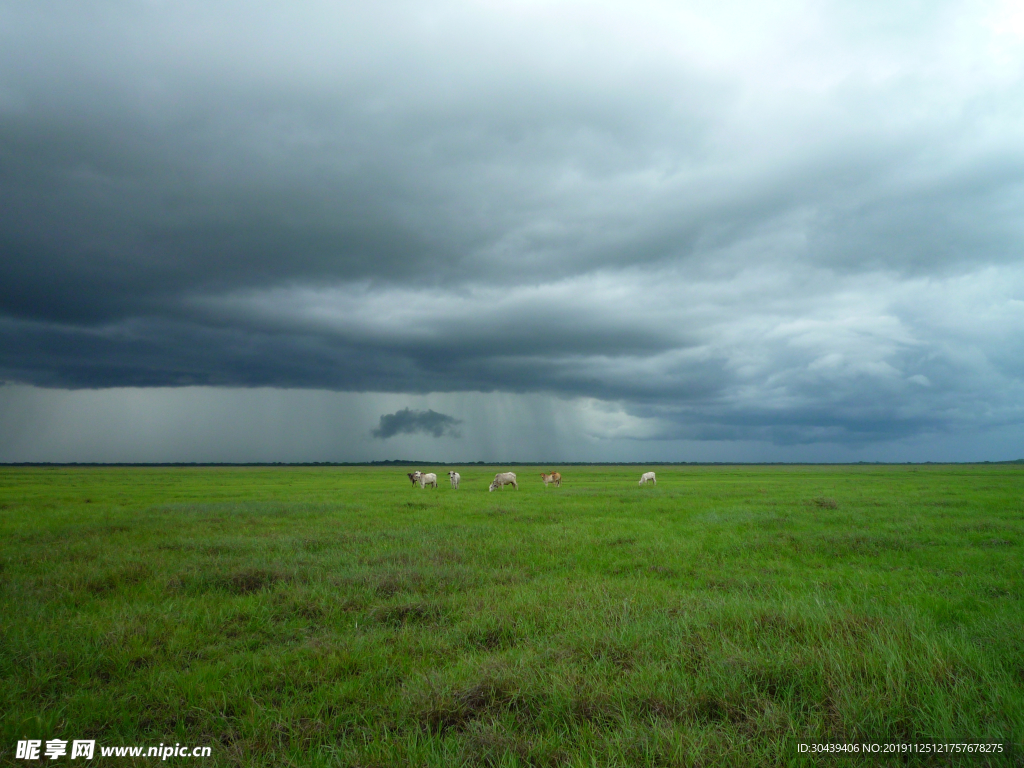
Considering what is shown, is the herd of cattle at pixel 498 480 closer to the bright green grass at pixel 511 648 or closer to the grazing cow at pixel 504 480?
the grazing cow at pixel 504 480

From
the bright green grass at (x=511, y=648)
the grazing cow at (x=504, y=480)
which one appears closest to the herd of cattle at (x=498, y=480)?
the grazing cow at (x=504, y=480)

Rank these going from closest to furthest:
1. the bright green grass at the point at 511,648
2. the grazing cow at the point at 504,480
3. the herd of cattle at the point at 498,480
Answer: the bright green grass at the point at 511,648
the grazing cow at the point at 504,480
the herd of cattle at the point at 498,480

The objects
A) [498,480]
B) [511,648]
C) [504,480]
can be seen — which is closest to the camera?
[511,648]

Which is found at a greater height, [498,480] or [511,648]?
[511,648]

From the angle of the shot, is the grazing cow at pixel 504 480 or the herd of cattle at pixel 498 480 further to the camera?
the herd of cattle at pixel 498 480

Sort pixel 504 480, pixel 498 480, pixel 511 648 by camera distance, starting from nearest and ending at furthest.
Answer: pixel 511 648 < pixel 498 480 < pixel 504 480

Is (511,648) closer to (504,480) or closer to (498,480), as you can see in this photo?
(498,480)

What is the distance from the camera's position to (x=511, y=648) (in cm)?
704

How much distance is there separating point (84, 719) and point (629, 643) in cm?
584

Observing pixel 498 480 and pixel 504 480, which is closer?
pixel 498 480

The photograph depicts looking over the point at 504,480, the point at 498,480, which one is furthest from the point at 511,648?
the point at 504,480

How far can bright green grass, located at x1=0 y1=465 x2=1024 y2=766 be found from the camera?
16.1 ft

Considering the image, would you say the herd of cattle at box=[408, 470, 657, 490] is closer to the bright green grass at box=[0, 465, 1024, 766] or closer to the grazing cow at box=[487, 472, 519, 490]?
the grazing cow at box=[487, 472, 519, 490]

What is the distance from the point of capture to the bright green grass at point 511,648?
492cm
